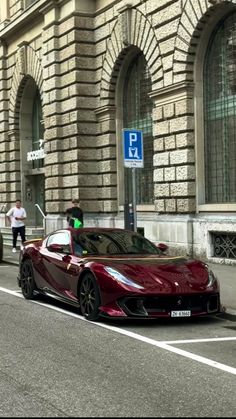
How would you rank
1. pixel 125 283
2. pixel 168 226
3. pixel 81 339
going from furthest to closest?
pixel 168 226 < pixel 125 283 < pixel 81 339

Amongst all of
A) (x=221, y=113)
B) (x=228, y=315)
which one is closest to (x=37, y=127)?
(x=221, y=113)

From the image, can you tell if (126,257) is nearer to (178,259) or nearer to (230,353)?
(178,259)

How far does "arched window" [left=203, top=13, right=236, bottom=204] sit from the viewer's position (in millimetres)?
15172

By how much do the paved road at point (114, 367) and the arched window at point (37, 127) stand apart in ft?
60.3

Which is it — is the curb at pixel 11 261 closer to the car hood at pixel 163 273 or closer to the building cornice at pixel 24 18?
the car hood at pixel 163 273

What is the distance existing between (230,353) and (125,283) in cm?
186

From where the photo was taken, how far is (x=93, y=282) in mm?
8477

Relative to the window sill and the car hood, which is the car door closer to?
the car hood

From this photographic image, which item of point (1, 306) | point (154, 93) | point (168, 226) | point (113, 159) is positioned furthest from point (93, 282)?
point (113, 159)

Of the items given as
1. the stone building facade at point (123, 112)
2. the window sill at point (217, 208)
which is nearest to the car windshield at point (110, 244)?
the stone building facade at point (123, 112)

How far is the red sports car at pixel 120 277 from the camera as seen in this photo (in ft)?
26.6

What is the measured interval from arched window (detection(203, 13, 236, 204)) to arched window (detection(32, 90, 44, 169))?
12.2 meters

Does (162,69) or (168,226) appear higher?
(162,69)

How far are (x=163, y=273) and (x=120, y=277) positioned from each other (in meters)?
0.62
